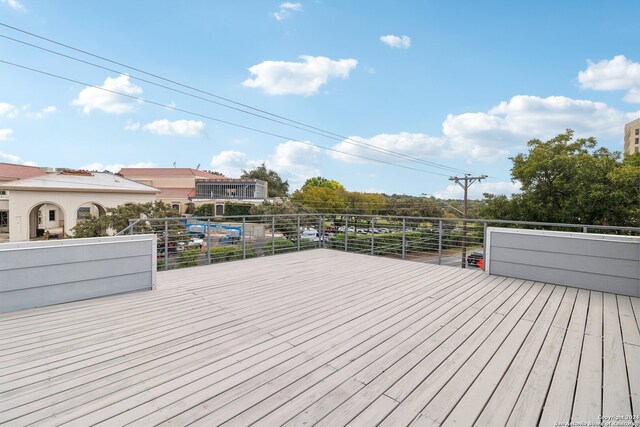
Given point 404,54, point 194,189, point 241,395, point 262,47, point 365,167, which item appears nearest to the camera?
point 241,395

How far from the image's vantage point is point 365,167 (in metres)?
30.9

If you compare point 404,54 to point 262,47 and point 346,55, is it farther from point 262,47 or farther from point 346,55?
point 262,47

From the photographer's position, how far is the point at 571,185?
39.3ft

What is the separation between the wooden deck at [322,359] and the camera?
55.7 inches

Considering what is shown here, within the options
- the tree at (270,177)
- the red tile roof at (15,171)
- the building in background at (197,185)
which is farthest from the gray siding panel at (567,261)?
the tree at (270,177)

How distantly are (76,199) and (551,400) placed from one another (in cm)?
2775

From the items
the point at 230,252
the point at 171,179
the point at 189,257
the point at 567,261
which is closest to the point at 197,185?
the point at 171,179

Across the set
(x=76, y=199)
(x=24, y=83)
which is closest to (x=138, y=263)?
(x=24, y=83)

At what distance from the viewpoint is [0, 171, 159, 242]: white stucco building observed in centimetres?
2058

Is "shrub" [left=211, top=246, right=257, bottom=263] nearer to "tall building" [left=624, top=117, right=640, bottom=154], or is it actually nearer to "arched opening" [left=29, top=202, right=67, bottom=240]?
"arched opening" [left=29, top=202, right=67, bottom=240]

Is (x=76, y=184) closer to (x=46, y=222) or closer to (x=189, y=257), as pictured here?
(x=46, y=222)

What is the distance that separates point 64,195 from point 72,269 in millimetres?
24429

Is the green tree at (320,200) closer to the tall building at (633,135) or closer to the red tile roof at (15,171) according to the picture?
the red tile roof at (15,171)

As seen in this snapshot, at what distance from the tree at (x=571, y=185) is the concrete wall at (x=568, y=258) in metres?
9.65
